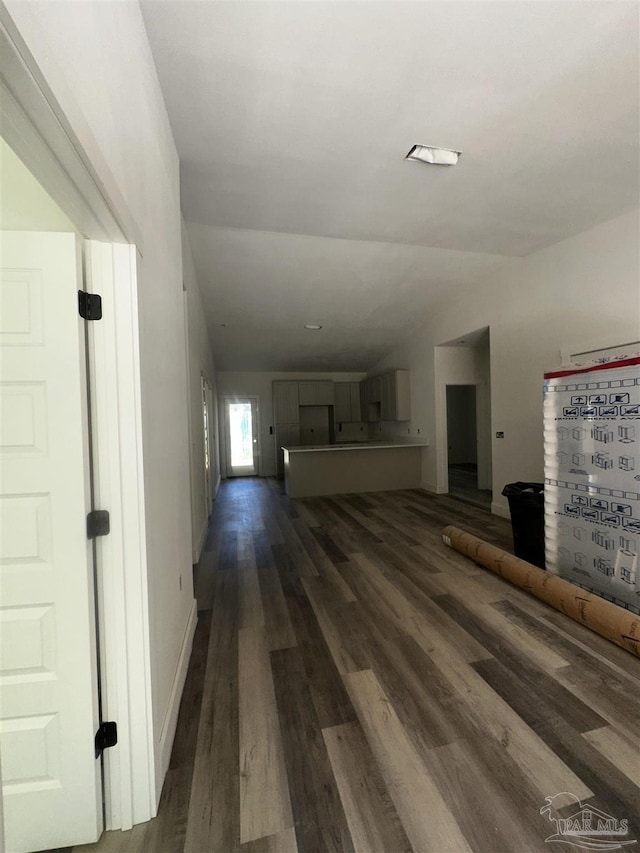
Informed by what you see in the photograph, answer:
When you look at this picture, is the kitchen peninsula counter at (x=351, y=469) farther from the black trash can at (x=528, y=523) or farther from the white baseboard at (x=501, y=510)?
the black trash can at (x=528, y=523)

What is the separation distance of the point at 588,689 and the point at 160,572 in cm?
212

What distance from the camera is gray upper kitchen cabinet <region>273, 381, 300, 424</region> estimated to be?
802 centimetres

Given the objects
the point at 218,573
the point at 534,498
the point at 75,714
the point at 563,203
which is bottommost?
the point at 218,573

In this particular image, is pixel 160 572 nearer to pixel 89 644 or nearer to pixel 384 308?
pixel 89 644

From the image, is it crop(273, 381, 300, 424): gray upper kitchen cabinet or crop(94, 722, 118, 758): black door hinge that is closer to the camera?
crop(94, 722, 118, 758): black door hinge

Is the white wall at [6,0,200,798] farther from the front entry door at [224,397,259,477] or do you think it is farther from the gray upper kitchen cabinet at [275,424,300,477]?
the front entry door at [224,397,259,477]

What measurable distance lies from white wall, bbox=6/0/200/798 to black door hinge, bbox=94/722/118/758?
122 mm

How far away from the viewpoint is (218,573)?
9.59 feet

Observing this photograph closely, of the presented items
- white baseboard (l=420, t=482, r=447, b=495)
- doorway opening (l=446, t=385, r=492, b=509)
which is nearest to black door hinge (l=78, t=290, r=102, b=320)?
white baseboard (l=420, t=482, r=447, b=495)

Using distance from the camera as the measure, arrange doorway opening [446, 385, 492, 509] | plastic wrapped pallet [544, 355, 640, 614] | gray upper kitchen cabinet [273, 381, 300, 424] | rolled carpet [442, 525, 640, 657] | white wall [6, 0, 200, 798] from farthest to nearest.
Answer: doorway opening [446, 385, 492, 509] < gray upper kitchen cabinet [273, 381, 300, 424] < plastic wrapped pallet [544, 355, 640, 614] < rolled carpet [442, 525, 640, 657] < white wall [6, 0, 200, 798]

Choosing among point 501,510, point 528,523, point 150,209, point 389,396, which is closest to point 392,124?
point 150,209

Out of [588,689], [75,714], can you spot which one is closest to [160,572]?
[75,714]

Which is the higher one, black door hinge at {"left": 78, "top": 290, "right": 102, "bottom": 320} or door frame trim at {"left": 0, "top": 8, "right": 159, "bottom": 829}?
black door hinge at {"left": 78, "top": 290, "right": 102, "bottom": 320}

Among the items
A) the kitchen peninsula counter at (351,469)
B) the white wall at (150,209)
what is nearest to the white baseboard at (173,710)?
the white wall at (150,209)
